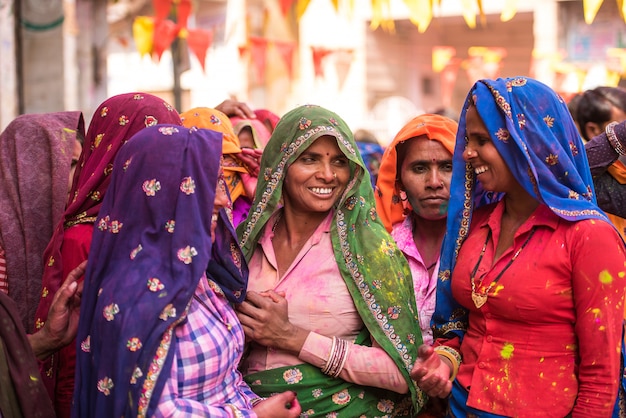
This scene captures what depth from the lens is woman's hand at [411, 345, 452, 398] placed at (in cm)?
236

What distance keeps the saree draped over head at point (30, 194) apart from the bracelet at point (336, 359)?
3.66 ft


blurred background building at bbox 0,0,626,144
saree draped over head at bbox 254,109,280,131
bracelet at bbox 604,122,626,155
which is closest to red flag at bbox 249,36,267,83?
blurred background building at bbox 0,0,626,144

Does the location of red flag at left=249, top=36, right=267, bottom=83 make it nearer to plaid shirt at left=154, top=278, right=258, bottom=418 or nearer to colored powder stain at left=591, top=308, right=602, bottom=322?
plaid shirt at left=154, top=278, right=258, bottom=418

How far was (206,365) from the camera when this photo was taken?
7.00ft

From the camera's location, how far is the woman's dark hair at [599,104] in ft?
13.3

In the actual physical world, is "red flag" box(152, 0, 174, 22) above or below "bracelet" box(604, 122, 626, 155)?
above

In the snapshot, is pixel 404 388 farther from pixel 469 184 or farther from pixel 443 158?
pixel 443 158

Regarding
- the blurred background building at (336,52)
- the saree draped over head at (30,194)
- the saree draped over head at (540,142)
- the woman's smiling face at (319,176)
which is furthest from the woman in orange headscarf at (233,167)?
the blurred background building at (336,52)

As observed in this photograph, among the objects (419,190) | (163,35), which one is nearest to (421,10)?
(419,190)

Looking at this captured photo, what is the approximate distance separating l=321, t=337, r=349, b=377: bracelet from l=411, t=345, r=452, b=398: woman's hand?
29 centimetres

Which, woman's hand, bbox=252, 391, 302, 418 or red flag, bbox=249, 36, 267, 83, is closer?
woman's hand, bbox=252, 391, 302, 418

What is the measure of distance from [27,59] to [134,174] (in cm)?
578

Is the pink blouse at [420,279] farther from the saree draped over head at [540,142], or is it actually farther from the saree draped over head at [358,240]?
the saree draped over head at [540,142]

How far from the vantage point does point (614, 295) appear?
86.4 inches
